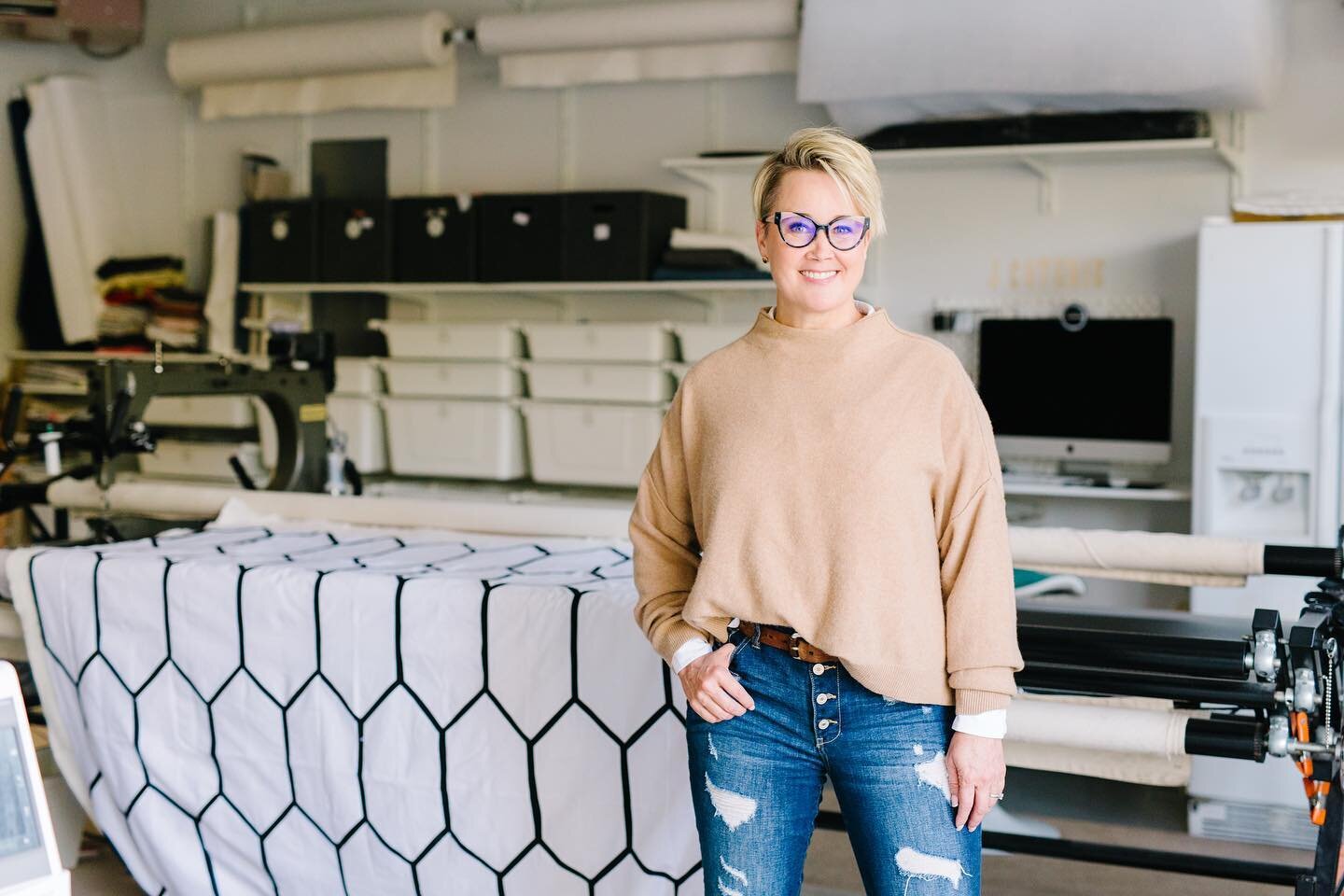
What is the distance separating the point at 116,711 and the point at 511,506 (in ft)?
2.79

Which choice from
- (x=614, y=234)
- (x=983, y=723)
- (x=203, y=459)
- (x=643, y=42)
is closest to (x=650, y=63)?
(x=643, y=42)

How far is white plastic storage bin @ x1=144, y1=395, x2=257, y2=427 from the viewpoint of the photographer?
5.30 metres

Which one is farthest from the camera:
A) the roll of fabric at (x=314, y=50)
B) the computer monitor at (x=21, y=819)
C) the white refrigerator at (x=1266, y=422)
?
the roll of fabric at (x=314, y=50)

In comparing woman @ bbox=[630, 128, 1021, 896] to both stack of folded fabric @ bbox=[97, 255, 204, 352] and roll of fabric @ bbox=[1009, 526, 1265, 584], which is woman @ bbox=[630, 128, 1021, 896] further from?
stack of folded fabric @ bbox=[97, 255, 204, 352]

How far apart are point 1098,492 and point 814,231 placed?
283 centimetres

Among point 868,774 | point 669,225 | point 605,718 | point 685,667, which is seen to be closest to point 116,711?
point 605,718

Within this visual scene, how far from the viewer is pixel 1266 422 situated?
145 inches

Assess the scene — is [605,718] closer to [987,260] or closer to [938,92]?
[938,92]

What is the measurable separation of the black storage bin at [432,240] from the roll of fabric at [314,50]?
21.9 inches

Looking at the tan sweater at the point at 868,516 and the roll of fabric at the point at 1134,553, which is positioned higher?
the tan sweater at the point at 868,516

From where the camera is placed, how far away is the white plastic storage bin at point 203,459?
5.31 m

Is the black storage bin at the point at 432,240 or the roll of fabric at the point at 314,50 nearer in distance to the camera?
the black storage bin at the point at 432,240

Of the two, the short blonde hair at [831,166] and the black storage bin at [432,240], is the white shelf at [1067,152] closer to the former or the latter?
the black storage bin at [432,240]

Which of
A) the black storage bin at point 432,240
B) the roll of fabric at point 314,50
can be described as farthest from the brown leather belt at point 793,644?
the roll of fabric at point 314,50
